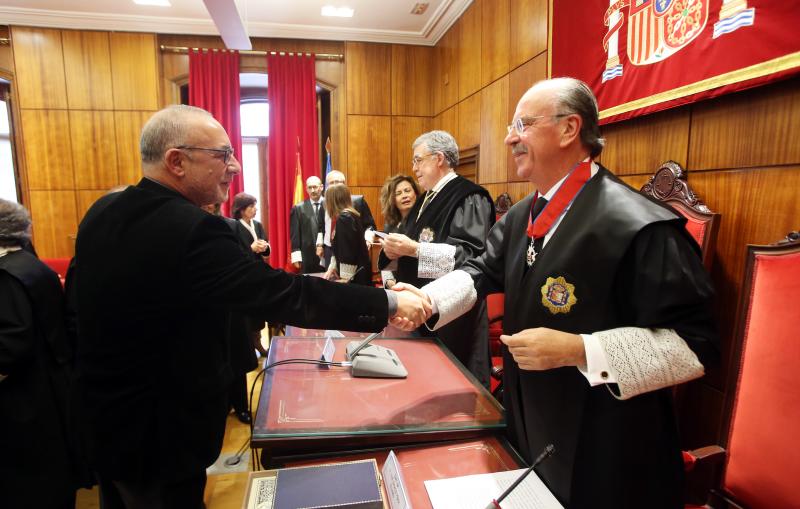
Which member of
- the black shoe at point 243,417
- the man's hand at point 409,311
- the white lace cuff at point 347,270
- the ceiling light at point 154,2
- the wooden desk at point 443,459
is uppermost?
the ceiling light at point 154,2

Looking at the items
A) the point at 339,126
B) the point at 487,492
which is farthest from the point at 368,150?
the point at 487,492

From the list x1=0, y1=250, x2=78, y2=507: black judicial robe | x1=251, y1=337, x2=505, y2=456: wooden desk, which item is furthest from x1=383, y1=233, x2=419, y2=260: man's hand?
x1=0, y1=250, x2=78, y2=507: black judicial robe

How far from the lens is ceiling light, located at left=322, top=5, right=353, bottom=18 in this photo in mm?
5303

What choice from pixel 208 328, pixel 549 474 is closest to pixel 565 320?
pixel 549 474

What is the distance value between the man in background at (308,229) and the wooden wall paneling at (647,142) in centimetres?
325

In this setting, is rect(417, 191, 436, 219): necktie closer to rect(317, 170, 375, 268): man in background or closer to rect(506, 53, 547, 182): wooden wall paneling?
rect(506, 53, 547, 182): wooden wall paneling

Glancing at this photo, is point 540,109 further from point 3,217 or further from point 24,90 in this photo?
point 24,90

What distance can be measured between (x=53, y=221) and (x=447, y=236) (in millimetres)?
5743

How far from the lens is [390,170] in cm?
641

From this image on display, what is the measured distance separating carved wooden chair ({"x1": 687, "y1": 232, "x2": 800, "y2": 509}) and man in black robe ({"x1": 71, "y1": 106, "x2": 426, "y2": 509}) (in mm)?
1278

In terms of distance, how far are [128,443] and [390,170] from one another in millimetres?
5554

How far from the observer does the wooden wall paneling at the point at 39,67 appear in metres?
5.53

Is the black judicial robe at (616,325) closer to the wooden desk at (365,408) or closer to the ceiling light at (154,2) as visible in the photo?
the wooden desk at (365,408)

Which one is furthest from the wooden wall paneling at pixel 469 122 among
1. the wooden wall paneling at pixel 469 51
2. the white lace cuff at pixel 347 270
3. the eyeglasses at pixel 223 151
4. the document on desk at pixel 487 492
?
the document on desk at pixel 487 492
